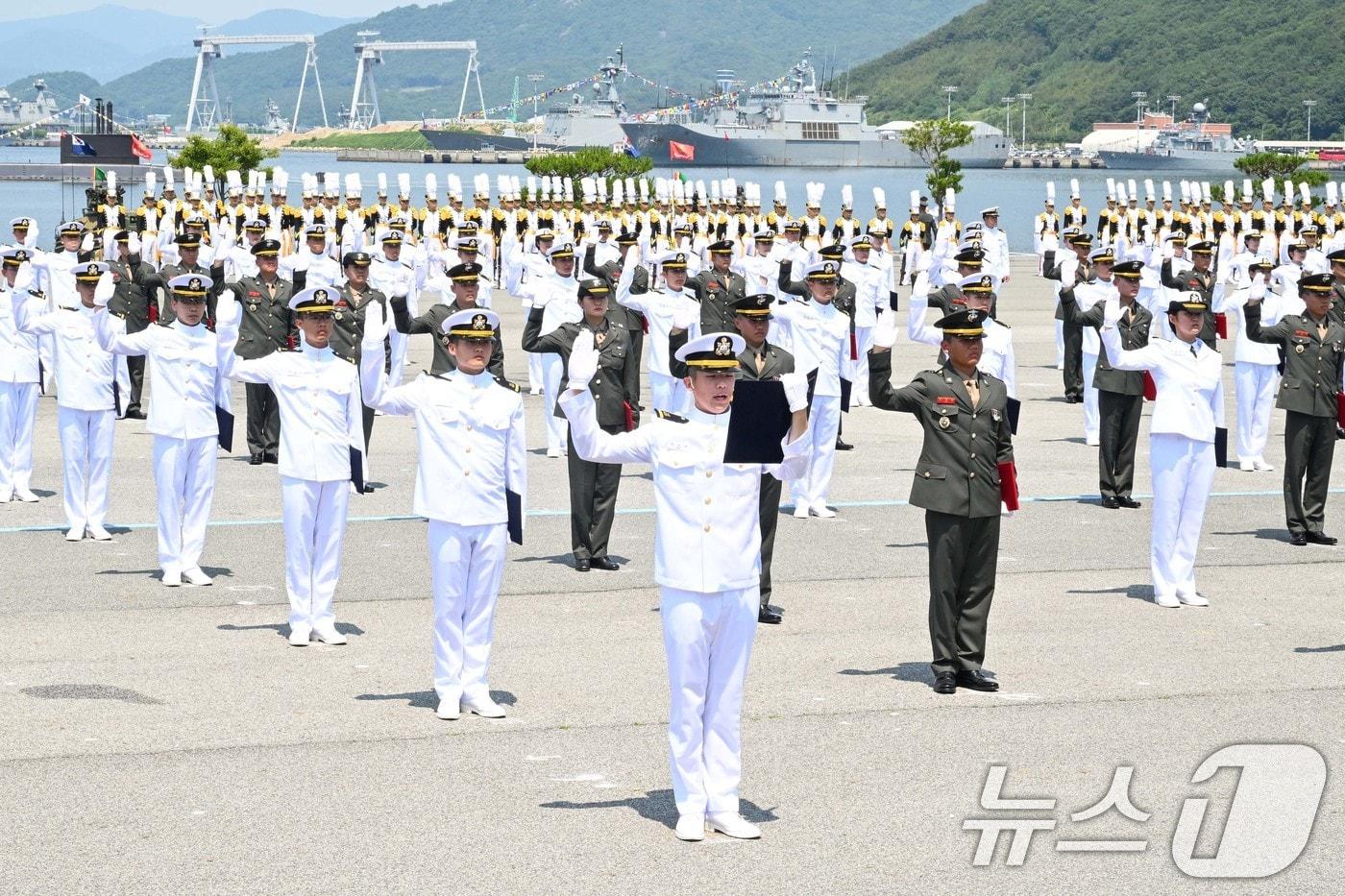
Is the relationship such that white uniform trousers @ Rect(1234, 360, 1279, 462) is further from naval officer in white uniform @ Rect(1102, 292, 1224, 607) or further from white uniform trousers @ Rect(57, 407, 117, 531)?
white uniform trousers @ Rect(57, 407, 117, 531)

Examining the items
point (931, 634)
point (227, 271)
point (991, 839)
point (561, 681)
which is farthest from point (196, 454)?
point (227, 271)

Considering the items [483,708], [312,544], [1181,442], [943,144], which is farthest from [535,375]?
[943,144]

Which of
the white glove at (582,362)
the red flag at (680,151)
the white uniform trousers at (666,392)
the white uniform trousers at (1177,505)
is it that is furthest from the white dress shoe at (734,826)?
the red flag at (680,151)

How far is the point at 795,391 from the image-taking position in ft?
23.7

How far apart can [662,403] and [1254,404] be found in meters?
5.38

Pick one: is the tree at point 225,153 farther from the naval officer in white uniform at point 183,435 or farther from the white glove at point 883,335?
the white glove at point 883,335

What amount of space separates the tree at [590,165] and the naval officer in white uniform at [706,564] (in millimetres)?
60305

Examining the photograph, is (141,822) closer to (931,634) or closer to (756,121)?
(931,634)

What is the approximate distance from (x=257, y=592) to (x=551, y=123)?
5649 inches

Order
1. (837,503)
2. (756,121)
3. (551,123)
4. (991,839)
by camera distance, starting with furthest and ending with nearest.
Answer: (551,123), (756,121), (837,503), (991,839)

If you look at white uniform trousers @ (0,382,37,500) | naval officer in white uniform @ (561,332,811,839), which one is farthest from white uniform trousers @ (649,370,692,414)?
naval officer in white uniform @ (561,332,811,839)

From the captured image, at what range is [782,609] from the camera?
36.2 feet

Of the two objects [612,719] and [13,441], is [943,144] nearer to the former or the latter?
[13,441]

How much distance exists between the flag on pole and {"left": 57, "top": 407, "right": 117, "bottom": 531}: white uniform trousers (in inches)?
1830
